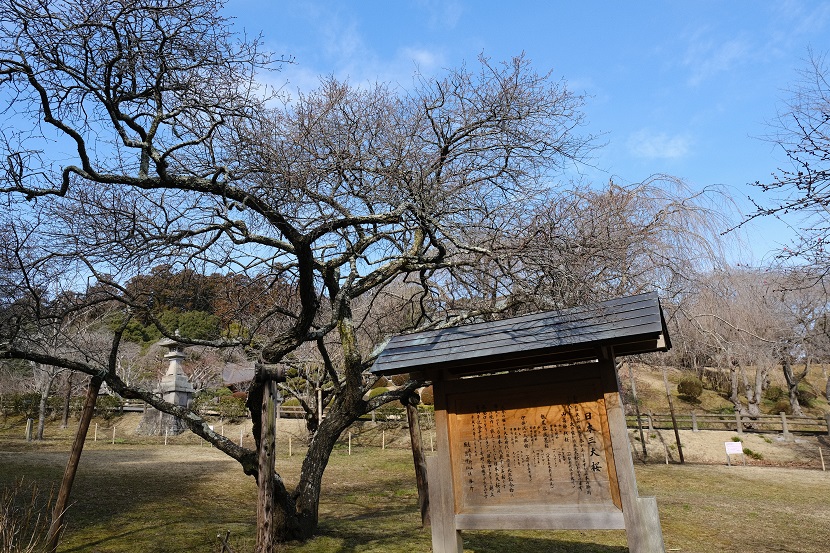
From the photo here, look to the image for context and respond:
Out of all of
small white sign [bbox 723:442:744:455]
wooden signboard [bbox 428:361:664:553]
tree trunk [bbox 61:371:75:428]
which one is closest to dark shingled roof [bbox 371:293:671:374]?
wooden signboard [bbox 428:361:664:553]

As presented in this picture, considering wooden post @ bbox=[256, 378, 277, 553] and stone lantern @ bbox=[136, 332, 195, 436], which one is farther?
stone lantern @ bbox=[136, 332, 195, 436]

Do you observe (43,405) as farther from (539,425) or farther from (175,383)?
(539,425)

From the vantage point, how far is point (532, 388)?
622 centimetres

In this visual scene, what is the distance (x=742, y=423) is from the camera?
2248 cm

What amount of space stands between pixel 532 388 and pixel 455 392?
990 millimetres

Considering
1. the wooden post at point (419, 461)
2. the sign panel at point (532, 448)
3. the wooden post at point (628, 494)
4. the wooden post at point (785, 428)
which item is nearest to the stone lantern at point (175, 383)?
the wooden post at point (419, 461)

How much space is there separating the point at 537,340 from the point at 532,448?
1.27 m

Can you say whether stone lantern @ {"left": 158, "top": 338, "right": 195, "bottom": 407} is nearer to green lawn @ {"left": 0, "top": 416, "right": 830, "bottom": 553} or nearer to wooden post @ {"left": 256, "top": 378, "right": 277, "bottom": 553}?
green lawn @ {"left": 0, "top": 416, "right": 830, "bottom": 553}

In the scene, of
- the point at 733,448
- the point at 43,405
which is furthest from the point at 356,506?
the point at 43,405

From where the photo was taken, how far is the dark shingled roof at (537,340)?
221 inches

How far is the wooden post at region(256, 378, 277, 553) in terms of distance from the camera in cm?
521

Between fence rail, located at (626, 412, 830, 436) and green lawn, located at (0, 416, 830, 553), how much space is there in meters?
4.60

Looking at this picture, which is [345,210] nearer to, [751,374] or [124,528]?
[124,528]

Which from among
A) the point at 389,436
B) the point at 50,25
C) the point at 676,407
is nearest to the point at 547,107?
the point at 50,25
